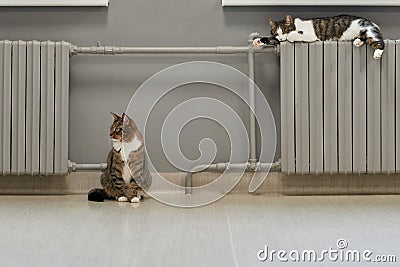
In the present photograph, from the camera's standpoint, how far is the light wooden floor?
80.8 inches

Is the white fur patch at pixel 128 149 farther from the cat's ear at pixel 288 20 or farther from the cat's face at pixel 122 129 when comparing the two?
the cat's ear at pixel 288 20

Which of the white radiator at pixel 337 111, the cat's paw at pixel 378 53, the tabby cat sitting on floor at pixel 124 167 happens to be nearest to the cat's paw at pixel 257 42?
the white radiator at pixel 337 111

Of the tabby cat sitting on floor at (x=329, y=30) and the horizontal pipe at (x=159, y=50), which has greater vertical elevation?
the tabby cat sitting on floor at (x=329, y=30)

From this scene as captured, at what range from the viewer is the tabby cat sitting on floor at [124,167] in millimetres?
2998

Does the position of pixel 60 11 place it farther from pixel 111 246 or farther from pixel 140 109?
pixel 111 246

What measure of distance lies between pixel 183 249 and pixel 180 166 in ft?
3.71

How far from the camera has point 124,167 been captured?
2994 mm

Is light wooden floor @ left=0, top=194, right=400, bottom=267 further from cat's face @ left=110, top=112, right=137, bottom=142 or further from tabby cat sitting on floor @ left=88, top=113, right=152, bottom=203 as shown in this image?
cat's face @ left=110, top=112, right=137, bottom=142

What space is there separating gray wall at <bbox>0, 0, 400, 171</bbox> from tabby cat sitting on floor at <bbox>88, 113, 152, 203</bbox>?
22 cm

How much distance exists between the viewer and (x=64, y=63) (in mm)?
3113

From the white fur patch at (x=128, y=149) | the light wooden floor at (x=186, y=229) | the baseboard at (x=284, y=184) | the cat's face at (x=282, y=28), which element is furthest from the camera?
the baseboard at (x=284, y=184)

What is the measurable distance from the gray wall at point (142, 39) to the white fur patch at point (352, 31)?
5.1 inches

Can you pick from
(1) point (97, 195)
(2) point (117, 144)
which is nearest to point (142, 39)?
(2) point (117, 144)

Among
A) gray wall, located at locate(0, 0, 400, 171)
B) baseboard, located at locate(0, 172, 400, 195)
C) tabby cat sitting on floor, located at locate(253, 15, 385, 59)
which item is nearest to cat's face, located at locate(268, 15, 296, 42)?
tabby cat sitting on floor, located at locate(253, 15, 385, 59)
